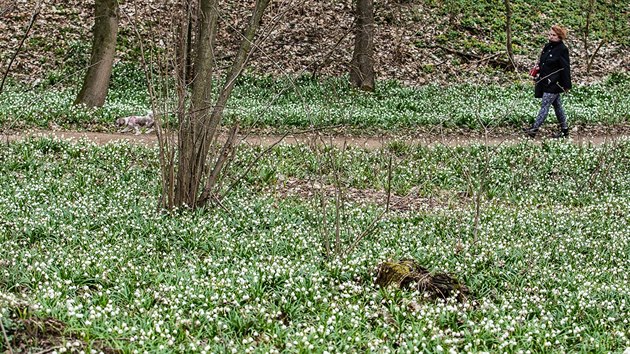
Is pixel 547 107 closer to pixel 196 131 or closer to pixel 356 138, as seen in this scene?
pixel 356 138

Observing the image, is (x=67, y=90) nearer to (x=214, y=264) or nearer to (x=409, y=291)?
(x=214, y=264)

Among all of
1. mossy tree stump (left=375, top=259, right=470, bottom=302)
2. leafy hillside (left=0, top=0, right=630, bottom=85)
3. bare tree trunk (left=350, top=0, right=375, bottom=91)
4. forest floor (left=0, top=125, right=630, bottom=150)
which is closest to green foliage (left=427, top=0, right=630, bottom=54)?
leafy hillside (left=0, top=0, right=630, bottom=85)

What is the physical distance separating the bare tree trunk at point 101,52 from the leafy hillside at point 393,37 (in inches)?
128

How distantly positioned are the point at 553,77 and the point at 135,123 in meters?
8.59

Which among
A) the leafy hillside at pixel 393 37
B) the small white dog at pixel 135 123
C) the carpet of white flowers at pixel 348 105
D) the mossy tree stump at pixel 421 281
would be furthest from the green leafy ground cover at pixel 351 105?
the mossy tree stump at pixel 421 281

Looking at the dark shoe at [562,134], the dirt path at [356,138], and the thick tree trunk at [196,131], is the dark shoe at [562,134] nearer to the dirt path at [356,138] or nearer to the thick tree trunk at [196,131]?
the dirt path at [356,138]

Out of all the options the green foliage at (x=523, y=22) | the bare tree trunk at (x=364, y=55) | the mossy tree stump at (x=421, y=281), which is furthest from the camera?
the green foliage at (x=523, y=22)

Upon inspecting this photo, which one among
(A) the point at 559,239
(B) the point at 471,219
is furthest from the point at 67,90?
(A) the point at 559,239

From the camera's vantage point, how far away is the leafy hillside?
19.7 metres

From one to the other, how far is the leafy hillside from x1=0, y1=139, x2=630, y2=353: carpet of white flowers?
8180mm

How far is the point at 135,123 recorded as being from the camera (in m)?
13.8

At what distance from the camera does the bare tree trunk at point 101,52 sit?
585 inches

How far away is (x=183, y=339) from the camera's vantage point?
15.9 ft

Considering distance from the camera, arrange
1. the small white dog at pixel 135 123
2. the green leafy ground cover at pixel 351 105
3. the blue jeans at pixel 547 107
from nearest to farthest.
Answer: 1. the small white dog at pixel 135 123
2. the green leafy ground cover at pixel 351 105
3. the blue jeans at pixel 547 107
